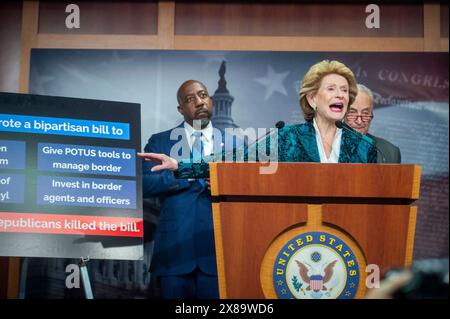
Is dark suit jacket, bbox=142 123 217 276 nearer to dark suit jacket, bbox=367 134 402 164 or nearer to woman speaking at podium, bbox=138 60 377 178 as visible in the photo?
woman speaking at podium, bbox=138 60 377 178

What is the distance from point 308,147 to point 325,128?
19 cm

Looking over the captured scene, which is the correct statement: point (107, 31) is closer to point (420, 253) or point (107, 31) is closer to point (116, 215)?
point (116, 215)

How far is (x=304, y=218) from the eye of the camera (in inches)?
123

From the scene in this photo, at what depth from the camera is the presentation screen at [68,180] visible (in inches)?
142

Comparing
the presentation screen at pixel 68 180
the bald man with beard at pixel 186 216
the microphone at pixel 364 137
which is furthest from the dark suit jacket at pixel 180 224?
the microphone at pixel 364 137

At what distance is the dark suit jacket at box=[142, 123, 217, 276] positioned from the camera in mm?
4254

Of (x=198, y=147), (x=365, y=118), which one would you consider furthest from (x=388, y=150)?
(x=198, y=147)

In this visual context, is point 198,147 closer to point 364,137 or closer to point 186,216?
point 186,216

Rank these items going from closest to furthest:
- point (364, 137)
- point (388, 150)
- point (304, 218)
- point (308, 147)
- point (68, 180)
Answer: point (304, 218) → point (68, 180) → point (308, 147) → point (364, 137) → point (388, 150)

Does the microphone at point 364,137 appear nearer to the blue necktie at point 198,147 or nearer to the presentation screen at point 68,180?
the blue necktie at point 198,147

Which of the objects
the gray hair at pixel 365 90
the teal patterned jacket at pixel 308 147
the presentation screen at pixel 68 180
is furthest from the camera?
the gray hair at pixel 365 90

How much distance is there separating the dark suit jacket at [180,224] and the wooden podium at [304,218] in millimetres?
1165

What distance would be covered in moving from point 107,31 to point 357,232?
2.38m

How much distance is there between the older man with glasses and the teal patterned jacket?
0.26m
